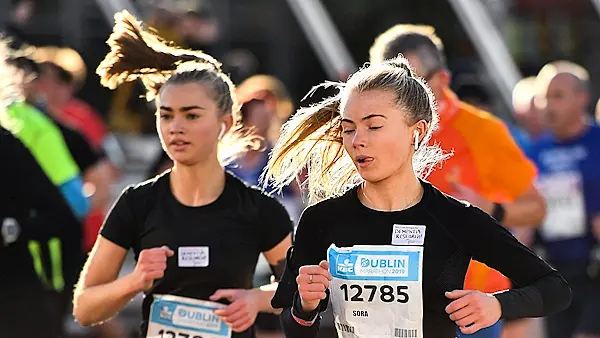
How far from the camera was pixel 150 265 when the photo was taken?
462 centimetres

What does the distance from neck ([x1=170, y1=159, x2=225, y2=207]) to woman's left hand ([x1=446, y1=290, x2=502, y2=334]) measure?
4.65 ft

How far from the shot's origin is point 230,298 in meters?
4.82

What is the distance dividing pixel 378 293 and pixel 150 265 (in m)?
0.95

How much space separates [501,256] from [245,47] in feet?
32.1

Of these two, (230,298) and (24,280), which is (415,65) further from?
(24,280)

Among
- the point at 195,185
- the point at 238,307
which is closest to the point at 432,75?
the point at 195,185

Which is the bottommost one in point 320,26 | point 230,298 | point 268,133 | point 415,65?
point 230,298

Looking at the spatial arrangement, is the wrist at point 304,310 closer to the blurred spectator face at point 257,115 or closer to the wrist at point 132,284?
the wrist at point 132,284

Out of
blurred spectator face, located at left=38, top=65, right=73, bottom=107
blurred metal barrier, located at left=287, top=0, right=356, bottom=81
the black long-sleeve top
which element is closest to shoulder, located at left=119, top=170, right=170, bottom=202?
the black long-sleeve top

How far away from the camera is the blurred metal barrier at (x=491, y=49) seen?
1039 cm

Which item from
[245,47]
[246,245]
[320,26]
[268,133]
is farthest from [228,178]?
[245,47]

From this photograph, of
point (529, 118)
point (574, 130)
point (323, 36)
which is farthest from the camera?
point (323, 36)

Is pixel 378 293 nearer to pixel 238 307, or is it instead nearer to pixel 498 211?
pixel 238 307

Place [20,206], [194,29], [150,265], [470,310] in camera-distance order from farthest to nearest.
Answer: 1. [194,29]
2. [20,206]
3. [150,265]
4. [470,310]
